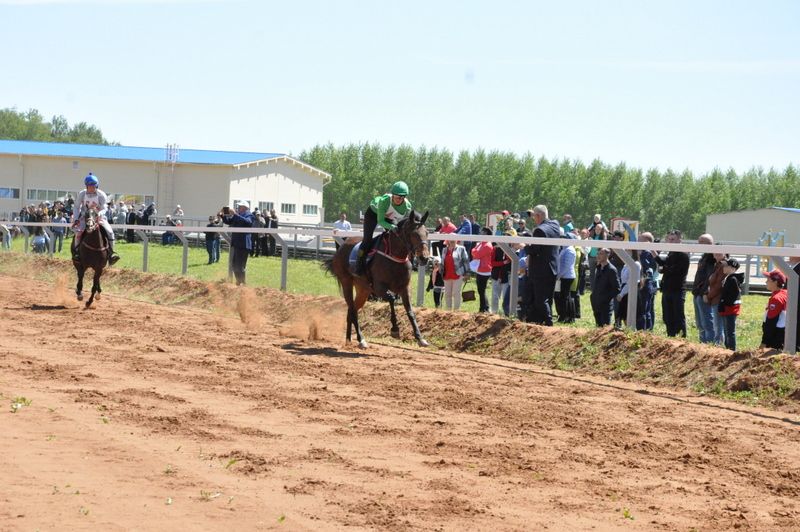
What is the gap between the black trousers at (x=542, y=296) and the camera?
48.8 ft

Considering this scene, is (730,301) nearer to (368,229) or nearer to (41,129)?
(368,229)

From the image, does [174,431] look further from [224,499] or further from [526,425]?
[526,425]

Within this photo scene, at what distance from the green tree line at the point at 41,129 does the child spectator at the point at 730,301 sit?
15255 cm

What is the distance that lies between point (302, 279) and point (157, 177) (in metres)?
43.1

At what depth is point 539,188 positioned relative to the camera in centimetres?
10806

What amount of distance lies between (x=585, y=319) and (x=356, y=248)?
195 inches

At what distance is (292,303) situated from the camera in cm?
1853

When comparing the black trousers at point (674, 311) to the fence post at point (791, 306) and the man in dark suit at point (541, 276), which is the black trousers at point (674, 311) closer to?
the man in dark suit at point (541, 276)

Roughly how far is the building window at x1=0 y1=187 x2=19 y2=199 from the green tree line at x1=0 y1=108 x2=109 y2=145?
94.3m

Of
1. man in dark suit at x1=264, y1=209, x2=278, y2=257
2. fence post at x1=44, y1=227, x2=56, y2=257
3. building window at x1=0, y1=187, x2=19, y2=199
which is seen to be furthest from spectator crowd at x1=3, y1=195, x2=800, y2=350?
building window at x1=0, y1=187, x2=19, y2=199

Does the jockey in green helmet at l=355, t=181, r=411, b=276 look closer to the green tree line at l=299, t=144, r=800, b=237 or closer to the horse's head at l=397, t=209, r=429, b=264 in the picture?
the horse's head at l=397, t=209, r=429, b=264

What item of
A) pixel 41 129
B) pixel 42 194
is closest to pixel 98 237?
pixel 42 194

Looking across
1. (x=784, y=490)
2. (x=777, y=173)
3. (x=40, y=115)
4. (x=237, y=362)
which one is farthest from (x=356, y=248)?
(x=40, y=115)

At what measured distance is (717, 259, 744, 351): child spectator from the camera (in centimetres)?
1304
